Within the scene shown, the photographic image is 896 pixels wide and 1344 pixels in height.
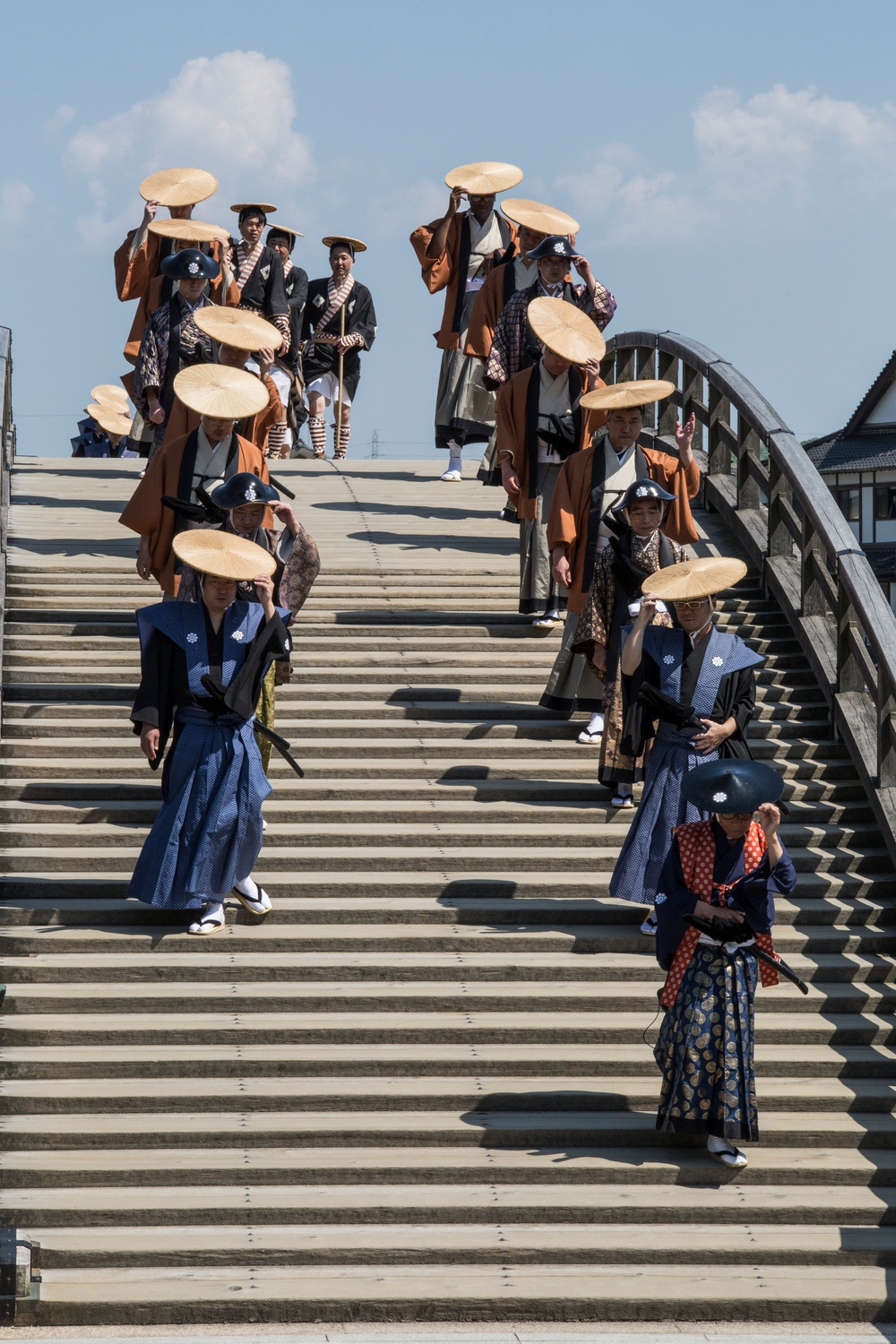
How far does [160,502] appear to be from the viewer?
1032 centimetres

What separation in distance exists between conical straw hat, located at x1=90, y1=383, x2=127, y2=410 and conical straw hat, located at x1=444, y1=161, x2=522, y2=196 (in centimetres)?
685

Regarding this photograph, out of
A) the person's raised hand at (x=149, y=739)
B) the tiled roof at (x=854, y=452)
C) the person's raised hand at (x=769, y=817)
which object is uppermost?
the person's raised hand at (x=769, y=817)

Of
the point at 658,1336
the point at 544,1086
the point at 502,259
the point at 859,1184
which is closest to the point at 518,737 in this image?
the point at 544,1086

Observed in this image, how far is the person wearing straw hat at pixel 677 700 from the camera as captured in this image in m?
8.22

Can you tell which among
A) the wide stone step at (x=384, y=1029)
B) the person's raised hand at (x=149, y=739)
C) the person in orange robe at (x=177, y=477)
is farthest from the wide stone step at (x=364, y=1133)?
the person in orange robe at (x=177, y=477)

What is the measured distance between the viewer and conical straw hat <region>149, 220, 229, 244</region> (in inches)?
511

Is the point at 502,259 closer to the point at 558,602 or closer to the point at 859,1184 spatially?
the point at 558,602

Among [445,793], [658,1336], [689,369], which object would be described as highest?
[689,369]

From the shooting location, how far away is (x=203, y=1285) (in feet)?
21.7

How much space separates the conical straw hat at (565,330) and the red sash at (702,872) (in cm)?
470

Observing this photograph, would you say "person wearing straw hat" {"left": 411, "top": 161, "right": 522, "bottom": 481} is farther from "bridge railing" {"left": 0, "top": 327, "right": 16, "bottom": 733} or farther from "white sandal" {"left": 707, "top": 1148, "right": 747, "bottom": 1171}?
"white sandal" {"left": 707, "top": 1148, "right": 747, "bottom": 1171}

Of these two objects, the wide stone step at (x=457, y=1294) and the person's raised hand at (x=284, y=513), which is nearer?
the wide stone step at (x=457, y=1294)

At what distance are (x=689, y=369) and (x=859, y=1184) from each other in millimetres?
8403

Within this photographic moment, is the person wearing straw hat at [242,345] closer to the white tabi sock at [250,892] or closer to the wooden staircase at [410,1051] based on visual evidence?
the wooden staircase at [410,1051]
